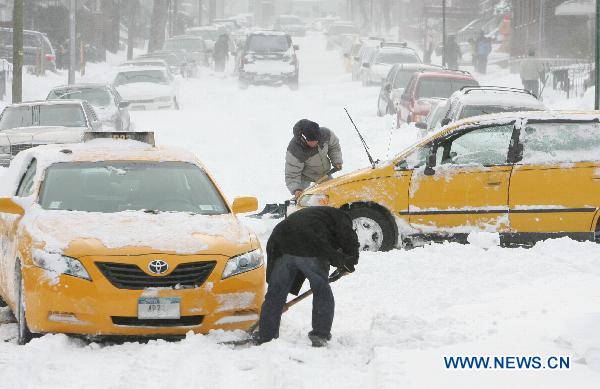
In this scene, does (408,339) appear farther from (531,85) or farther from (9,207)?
(531,85)

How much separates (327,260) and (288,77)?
1368 inches

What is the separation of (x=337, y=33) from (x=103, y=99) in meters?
62.7

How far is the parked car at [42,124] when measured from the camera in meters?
20.8

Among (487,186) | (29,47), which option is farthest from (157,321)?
(29,47)

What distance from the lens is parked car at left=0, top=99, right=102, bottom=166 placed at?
2077 centimetres

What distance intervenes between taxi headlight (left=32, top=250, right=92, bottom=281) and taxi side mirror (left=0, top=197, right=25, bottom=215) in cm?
103

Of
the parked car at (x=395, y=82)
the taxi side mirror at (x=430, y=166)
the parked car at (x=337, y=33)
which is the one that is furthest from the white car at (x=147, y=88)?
the parked car at (x=337, y=33)

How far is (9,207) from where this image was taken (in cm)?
921

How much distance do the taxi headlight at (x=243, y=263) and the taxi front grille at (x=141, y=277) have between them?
250mm


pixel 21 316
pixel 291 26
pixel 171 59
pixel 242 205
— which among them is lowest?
pixel 21 316

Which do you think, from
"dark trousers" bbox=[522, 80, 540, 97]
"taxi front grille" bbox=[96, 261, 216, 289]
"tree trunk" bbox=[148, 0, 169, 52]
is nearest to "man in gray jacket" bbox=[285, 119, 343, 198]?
"taxi front grille" bbox=[96, 261, 216, 289]

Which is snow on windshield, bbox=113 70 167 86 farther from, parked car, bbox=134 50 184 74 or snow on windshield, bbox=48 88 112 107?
parked car, bbox=134 50 184 74

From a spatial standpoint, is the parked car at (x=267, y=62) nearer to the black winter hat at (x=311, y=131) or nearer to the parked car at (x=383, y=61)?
the parked car at (x=383, y=61)

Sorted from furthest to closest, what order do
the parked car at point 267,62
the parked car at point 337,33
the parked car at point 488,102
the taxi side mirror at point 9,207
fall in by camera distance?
1. the parked car at point 337,33
2. the parked car at point 267,62
3. the parked car at point 488,102
4. the taxi side mirror at point 9,207
